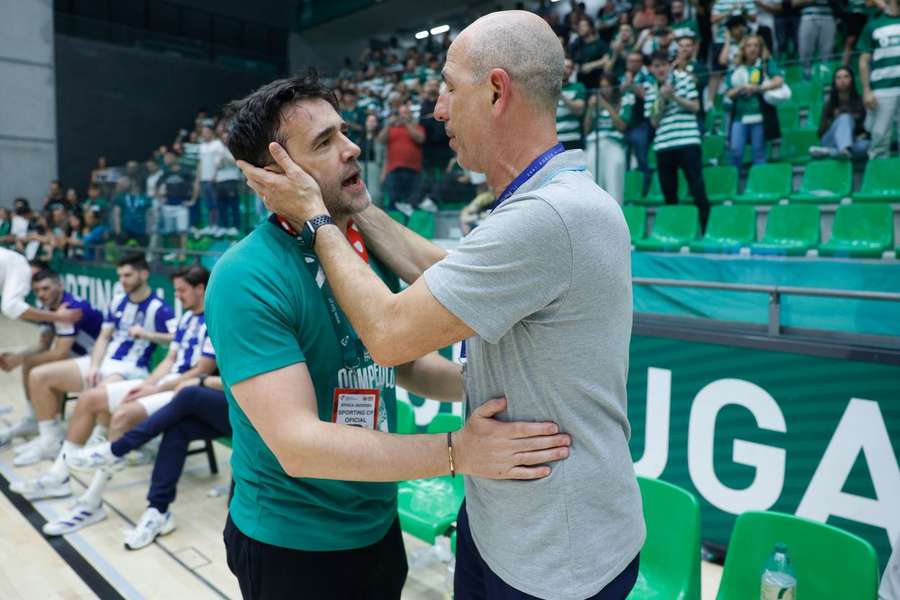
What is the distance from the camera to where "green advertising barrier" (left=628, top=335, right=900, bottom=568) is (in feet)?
8.61

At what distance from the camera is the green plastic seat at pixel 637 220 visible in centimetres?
505

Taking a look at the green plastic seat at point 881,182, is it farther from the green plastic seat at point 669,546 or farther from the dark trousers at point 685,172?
the green plastic seat at point 669,546

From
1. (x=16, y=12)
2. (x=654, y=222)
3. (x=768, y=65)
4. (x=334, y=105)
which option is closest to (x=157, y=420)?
(x=334, y=105)

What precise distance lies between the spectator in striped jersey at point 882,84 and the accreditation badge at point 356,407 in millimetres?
4306

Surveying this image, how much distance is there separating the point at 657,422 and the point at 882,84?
2769 mm

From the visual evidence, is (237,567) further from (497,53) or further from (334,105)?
(497,53)

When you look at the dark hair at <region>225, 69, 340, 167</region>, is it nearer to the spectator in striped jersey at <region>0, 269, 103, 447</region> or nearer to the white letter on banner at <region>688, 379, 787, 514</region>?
the white letter on banner at <region>688, 379, 787, 514</region>

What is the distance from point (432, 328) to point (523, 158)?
35 cm

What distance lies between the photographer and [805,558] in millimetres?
1950

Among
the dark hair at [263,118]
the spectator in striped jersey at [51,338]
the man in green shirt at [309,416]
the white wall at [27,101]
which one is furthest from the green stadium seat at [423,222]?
the white wall at [27,101]

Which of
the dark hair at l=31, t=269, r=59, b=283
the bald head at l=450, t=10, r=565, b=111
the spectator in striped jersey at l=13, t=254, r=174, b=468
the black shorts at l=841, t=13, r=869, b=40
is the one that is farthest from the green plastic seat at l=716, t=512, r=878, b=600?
the black shorts at l=841, t=13, r=869, b=40

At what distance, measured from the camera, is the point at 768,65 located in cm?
484

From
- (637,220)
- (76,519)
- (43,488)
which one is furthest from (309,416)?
(637,220)

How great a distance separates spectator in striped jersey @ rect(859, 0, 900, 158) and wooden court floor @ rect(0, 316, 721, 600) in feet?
9.95
